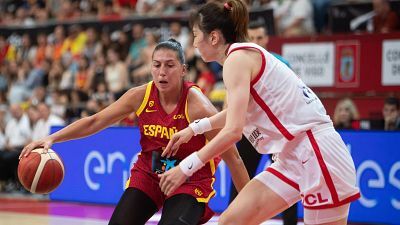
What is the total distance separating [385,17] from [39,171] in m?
Answer: 7.74

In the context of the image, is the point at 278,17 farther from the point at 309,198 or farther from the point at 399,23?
the point at 309,198

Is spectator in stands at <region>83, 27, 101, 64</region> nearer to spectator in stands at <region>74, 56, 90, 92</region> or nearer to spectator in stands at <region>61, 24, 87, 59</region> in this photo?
spectator in stands at <region>74, 56, 90, 92</region>

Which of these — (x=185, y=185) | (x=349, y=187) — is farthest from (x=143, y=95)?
(x=349, y=187)

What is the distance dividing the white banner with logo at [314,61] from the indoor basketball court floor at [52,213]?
10.5 feet

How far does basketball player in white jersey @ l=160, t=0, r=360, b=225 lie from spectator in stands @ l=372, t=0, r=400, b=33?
24.7ft

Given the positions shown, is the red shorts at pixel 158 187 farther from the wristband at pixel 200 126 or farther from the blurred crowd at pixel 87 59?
the blurred crowd at pixel 87 59

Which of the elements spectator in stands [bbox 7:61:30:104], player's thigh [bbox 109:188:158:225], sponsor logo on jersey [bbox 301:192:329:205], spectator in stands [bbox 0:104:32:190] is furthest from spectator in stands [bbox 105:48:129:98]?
sponsor logo on jersey [bbox 301:192:329:205]

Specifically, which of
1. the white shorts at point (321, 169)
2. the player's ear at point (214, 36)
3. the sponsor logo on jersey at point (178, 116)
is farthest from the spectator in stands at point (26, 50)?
the white shorts at point (321, 169)

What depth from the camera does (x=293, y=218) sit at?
712 centimetres

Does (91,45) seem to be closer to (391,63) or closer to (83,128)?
(391,63)

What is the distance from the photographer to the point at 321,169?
4.14 meters

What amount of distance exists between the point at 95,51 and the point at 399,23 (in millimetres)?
6700

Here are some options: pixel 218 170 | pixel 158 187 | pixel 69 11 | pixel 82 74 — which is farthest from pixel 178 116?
pixel 69 11

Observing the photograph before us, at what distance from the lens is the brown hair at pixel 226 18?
4.32m
